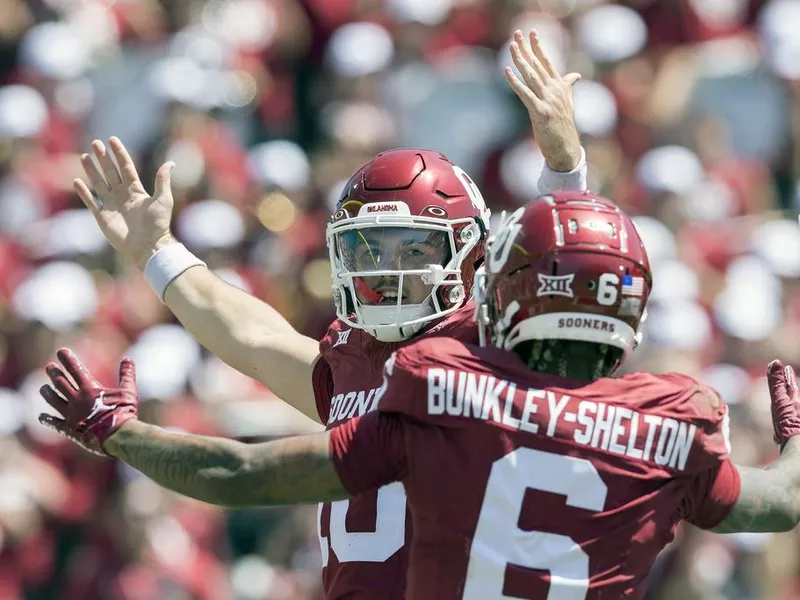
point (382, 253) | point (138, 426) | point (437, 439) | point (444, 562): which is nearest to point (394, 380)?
point (437, 439)

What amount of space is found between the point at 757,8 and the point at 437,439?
6.66 m

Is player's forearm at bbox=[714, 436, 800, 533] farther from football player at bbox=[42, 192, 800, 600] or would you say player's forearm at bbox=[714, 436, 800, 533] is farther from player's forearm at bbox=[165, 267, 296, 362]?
player's forearm at bbox=[165, 267, 296, 362]

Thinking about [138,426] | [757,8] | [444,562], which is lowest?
[444,562]

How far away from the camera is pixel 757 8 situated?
9.09m

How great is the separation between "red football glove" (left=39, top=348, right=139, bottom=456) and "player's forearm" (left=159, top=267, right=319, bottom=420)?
3.33ft

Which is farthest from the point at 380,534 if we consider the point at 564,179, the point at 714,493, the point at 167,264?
the point at 167,264

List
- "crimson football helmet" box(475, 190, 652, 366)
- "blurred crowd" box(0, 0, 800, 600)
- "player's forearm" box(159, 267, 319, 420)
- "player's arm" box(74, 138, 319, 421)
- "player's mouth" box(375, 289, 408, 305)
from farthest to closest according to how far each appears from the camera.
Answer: "blurred crowd" box(0, 0, 800, 600)
"player's arm" box(74, 138, 319, 421)
"player's forearm" box(159, 267, 319, 420)
"player's mouth" box(375, 289, 408, 305)
"crimson football helmet" box(475, 190, 652, 366)

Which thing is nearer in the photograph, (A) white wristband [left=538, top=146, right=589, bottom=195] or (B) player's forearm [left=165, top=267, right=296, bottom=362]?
(A) white wristband [left=538, top=146, right=589, bottom=195]

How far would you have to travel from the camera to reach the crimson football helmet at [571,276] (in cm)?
316

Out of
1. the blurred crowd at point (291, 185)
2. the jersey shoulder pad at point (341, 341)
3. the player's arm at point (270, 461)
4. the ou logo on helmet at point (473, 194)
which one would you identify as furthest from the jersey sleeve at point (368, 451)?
the blurred crowd at point (291, 185)

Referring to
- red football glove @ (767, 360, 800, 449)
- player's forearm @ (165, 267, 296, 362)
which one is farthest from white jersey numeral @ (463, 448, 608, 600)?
player's forearm @ (165, 267, 296, 362)

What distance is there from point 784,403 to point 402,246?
1035mm

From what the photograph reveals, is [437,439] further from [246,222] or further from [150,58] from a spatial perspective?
[150,58]

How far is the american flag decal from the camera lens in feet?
10.4
